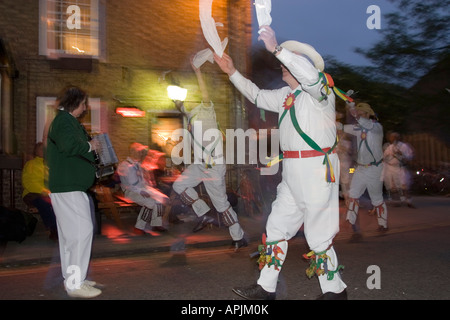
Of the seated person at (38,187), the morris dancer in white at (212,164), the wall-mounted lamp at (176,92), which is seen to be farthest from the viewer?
the wall-mounted lamp at (176,92)

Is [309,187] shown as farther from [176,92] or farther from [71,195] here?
[176,92]

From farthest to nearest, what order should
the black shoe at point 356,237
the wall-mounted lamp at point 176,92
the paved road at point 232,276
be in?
the wall-mounted lamp at point 176,92, the black shoe at point 356,237, the paved road at point 232,276

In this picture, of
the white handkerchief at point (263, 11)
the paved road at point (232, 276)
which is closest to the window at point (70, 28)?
the paved road at point (232, 276)

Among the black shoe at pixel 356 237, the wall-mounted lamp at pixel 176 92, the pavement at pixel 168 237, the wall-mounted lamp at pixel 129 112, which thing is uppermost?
the wall-mounted lamp at pixel 176 92

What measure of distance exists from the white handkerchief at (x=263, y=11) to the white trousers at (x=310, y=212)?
1.15m

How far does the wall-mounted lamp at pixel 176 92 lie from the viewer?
10.3 m

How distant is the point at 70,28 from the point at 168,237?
638 centimetres

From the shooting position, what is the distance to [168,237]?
7.83m

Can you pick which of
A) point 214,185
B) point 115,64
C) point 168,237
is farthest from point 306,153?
point 115,64

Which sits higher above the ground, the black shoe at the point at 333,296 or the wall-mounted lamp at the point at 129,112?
the wall-mounted lamp at the point at 129,112

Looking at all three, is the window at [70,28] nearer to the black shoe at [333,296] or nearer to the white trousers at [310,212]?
the white trousers at [310,212]

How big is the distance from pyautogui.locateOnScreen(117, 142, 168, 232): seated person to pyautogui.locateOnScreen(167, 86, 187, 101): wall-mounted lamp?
2.39m

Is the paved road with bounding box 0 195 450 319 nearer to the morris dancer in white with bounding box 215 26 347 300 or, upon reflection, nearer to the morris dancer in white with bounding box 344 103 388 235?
the morris dancer in white with bounding box 215 26 347 300
